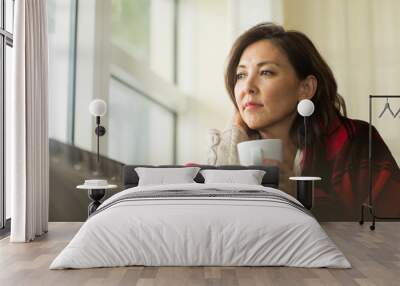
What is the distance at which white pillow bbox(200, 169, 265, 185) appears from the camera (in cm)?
655

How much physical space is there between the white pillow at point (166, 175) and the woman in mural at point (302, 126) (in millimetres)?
616

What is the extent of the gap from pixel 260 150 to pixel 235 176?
2.49 feet

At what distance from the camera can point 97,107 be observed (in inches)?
272

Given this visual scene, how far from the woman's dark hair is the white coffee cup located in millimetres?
254

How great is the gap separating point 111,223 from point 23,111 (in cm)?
194

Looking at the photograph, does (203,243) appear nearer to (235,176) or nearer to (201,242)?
(201,242)

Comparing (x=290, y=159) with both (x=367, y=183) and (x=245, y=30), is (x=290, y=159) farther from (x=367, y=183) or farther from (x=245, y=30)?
(x=245, y=30)

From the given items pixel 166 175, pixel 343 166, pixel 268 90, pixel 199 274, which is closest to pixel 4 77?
pixel 166 175

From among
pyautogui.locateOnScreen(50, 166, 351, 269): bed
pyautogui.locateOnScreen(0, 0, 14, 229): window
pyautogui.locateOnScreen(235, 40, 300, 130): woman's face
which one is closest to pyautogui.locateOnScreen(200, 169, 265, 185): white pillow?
pyautogui.locateOnScreen(235, 40, 300, 130): woman's face

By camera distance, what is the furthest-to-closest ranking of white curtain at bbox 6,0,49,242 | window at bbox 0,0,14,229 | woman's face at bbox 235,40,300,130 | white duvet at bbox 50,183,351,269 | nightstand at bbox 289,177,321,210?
1. woman's face at bbox 235,40,300,130
2. nightstand at bbox 289,177,321,210
3. window at bbox 0,0,14,229
4. white curtain at bbox 6,0,49,242
5. white duvet at bbox 50,183,351,269

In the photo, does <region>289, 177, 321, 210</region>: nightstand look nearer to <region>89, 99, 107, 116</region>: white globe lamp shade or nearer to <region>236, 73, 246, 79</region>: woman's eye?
<region>236, 73, 246, 79</region>: woman's eye

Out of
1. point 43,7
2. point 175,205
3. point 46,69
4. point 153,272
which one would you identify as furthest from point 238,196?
point 43,7

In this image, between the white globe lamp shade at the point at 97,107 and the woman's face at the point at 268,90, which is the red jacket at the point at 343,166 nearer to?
the woman's face at the point at 268,90

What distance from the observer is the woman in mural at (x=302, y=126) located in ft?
23.6
